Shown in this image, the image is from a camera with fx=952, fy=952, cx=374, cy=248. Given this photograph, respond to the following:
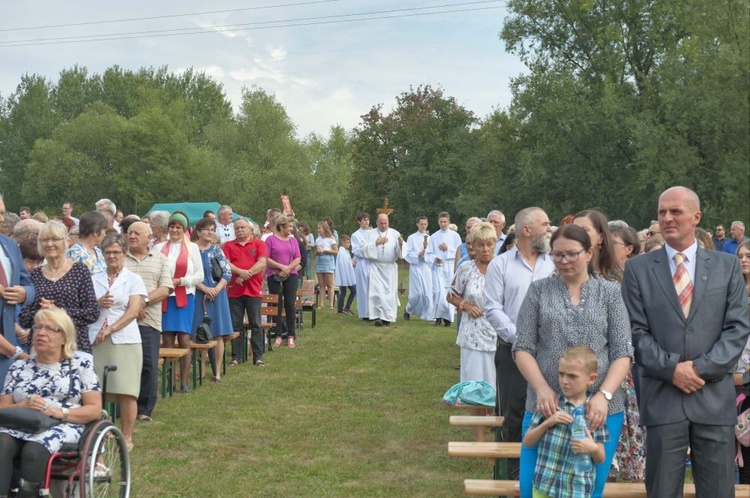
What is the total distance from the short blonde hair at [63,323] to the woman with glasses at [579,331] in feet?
9.93

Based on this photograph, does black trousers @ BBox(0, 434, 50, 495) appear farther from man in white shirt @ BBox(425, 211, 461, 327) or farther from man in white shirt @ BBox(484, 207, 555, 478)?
man in white shirt @ BBox(425, 211, 461, 327)

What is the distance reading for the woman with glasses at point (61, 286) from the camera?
7.09 meters

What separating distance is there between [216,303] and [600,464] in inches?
315

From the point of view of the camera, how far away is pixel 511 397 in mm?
6504

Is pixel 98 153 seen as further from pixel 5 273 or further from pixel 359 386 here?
pixel 5 273

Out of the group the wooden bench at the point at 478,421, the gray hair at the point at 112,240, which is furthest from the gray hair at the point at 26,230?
the wooden bench at the point at 478,421

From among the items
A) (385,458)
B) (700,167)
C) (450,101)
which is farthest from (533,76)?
(385,458)

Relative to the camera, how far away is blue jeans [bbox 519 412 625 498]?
4789 mm

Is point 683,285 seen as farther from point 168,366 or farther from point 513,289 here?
point 168,366

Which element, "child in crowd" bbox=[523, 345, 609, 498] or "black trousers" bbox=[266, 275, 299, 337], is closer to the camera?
"child in crowd" bbox=[523, 345, 609, 498]

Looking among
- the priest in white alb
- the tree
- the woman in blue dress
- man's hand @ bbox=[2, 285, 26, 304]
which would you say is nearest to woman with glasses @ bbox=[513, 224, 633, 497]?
man's hand @ bbox=[2, 285, 26, 304]

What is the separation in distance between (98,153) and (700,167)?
4695 centimetres

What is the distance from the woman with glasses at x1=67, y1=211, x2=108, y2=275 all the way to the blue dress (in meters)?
3.37

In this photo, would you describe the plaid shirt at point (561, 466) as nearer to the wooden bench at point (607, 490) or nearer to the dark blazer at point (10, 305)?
the wooden bench at point (607, 490)
